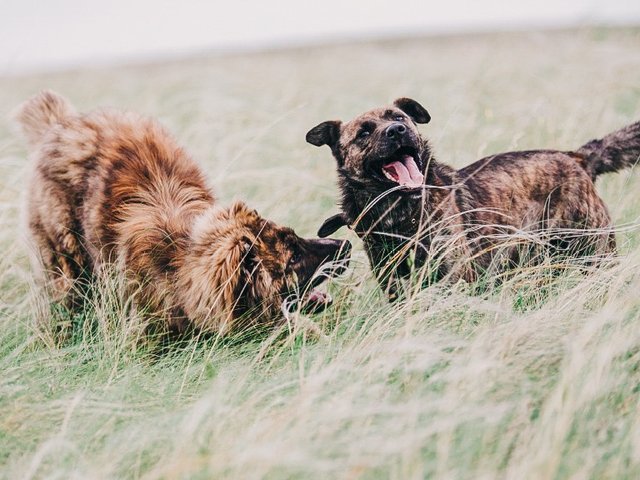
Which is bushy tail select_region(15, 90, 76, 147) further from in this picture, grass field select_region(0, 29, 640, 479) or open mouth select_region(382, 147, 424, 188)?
open mouth select_region(382, 147, 424, 188)

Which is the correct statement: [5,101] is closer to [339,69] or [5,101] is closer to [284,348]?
[339,69]

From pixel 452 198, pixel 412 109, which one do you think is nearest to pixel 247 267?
pixel 452 198

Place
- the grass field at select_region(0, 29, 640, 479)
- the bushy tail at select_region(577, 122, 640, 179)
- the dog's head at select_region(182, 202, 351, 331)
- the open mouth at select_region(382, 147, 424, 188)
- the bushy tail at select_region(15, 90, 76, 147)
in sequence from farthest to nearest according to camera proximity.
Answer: the bushy tail at select_region(15, 90, 76, 147)
the bushy tail at select_region(577, 122, 640, 179)
the open mouth at select_region(382, 147, 424, 188)
the dog's head at select_region(182, 202, 351, 331)
the grass field at select_region(0, 29, 640, 479)

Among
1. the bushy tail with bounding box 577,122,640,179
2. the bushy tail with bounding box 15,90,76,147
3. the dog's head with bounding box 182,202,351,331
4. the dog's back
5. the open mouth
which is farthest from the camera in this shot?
the bushy tail with bounding box 15,90,76,147

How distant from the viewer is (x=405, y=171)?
3697 millimetres

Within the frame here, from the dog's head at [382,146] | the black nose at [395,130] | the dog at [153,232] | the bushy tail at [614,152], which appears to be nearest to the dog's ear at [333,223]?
the dog at [153,232]

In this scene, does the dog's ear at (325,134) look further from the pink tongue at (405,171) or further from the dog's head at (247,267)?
the dog's head at (247,267)

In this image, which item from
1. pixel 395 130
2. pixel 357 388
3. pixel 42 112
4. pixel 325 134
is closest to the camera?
pixel 357 388

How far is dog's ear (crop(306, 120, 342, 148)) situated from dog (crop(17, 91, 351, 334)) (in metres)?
0.55

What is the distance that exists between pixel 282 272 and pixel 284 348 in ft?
1.55

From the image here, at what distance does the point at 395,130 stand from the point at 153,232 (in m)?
1.40

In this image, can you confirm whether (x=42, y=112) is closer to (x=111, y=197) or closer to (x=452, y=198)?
(x=111, y=197)

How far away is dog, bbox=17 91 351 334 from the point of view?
3.55m

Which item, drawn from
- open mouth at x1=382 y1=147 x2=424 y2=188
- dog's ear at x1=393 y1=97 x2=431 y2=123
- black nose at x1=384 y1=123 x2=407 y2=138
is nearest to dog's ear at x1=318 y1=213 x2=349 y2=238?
open mouth at x1=382 y1=147 x2=424 y2=188
